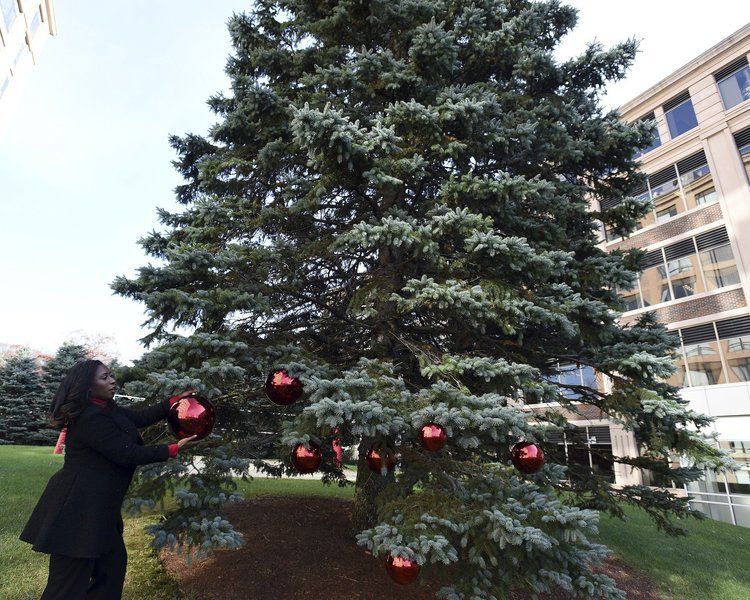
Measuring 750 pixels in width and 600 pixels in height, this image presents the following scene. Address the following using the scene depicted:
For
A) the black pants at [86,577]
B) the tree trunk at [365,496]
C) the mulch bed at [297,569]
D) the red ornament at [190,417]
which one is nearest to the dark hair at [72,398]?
the red ornament at [190,417]

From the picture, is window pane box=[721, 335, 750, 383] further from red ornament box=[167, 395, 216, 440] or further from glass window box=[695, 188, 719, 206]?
red ornament box=[167, 395, 216, 440]

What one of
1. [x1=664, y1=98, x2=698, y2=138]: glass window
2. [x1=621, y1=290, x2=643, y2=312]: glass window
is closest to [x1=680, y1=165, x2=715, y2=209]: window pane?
[x1=664, y1=98, x2=698, y2=138]: glass window

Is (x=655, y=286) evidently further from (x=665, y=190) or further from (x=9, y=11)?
(x=9, y=11)

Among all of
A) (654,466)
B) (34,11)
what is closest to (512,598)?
(654,466)

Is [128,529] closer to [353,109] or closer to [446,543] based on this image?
[446,543]

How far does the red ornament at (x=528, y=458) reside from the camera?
137 inches

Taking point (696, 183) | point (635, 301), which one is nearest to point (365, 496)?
point (635, 301)

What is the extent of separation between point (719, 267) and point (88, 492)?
2005 cm

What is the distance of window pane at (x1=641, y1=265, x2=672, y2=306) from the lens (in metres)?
17.5

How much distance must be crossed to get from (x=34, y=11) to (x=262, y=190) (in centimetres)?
2187

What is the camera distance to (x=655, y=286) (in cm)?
1792

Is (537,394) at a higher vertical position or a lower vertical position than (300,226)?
lower

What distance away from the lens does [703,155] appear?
17094 mm

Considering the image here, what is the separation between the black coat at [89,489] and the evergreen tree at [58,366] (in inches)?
876
